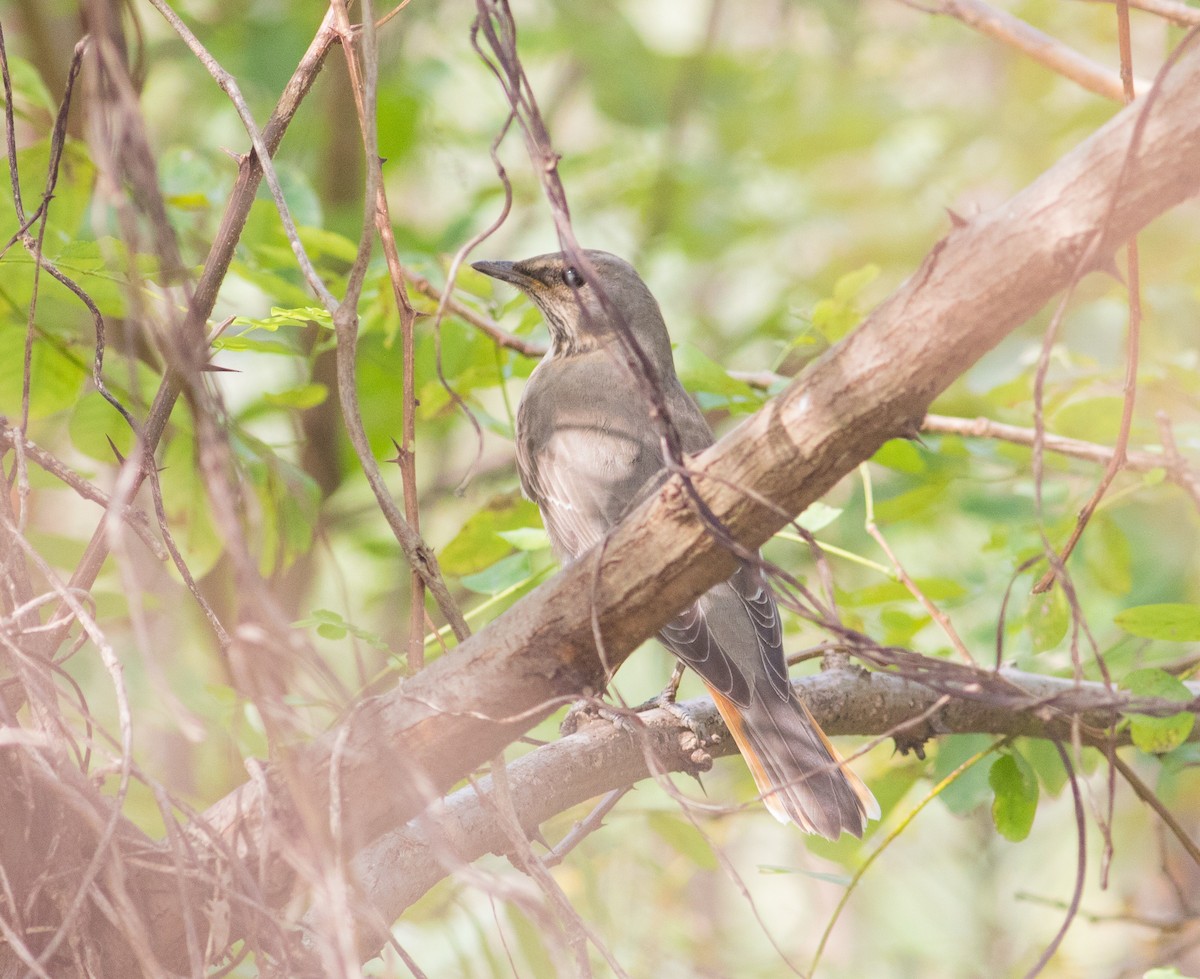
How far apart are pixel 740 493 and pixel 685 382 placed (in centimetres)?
182

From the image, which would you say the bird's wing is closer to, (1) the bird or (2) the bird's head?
(1) the bird

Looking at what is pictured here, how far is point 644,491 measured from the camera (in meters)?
2.22

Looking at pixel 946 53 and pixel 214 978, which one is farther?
pixel 946 53

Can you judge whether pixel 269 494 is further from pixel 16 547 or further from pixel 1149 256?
pixel 1149 256

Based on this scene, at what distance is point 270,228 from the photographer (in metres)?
3.75

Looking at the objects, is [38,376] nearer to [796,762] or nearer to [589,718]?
[589,718]

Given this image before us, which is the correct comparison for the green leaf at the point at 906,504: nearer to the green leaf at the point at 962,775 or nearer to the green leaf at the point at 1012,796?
the green leaf at the point at 962,775

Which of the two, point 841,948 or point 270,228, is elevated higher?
point 270,228

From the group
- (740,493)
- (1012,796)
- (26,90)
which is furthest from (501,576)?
(26,90)

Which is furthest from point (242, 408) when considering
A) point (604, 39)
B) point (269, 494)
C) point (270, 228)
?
point (604, 39)

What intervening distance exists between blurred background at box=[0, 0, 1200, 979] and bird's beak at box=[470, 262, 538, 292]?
182mm

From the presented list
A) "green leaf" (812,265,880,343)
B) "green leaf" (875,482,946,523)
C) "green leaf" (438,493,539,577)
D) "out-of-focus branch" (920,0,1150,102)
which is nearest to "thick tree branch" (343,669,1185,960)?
"green leaf" (875,482,946,523)

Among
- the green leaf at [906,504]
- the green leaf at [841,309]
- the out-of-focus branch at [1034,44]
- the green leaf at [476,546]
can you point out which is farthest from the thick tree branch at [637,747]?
the out-of-focus branch at [1034,44]

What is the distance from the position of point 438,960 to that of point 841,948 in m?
4.39
